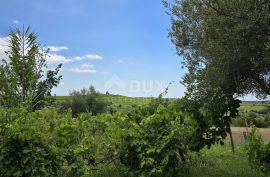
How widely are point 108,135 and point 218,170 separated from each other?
3071mm

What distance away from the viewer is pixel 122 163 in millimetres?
7875

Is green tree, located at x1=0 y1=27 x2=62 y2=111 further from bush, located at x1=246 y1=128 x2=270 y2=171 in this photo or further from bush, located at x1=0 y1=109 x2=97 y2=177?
bush, located at x1=246 y1=128 x2=270 y2=171

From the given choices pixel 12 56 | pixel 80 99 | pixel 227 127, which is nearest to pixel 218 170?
pixel 227 127

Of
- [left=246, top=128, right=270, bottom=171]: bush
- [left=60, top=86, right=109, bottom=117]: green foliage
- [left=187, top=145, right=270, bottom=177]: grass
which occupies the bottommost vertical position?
[left=187, top=145, right=270, bottom=177]: grass

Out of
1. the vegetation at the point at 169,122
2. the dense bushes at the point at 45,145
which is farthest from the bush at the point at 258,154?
the dense bushes at the point at 45,145

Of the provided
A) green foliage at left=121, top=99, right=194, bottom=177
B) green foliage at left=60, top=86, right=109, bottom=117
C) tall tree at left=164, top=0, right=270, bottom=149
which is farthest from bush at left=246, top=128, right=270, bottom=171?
green foliage at left=60, top=86, right=109, bottom=117

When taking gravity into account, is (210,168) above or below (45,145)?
below

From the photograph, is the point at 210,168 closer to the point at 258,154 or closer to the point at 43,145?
the point at 258,154

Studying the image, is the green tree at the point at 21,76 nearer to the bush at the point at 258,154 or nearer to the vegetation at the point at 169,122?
the vegetation at the point at 169,122

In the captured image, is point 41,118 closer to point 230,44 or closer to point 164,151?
point 164,151

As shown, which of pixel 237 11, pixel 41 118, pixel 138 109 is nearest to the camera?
pixel 237 11

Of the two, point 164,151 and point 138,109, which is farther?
point 138,109

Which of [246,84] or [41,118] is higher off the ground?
[246,84]

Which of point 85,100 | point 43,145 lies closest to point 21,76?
point 43,145
